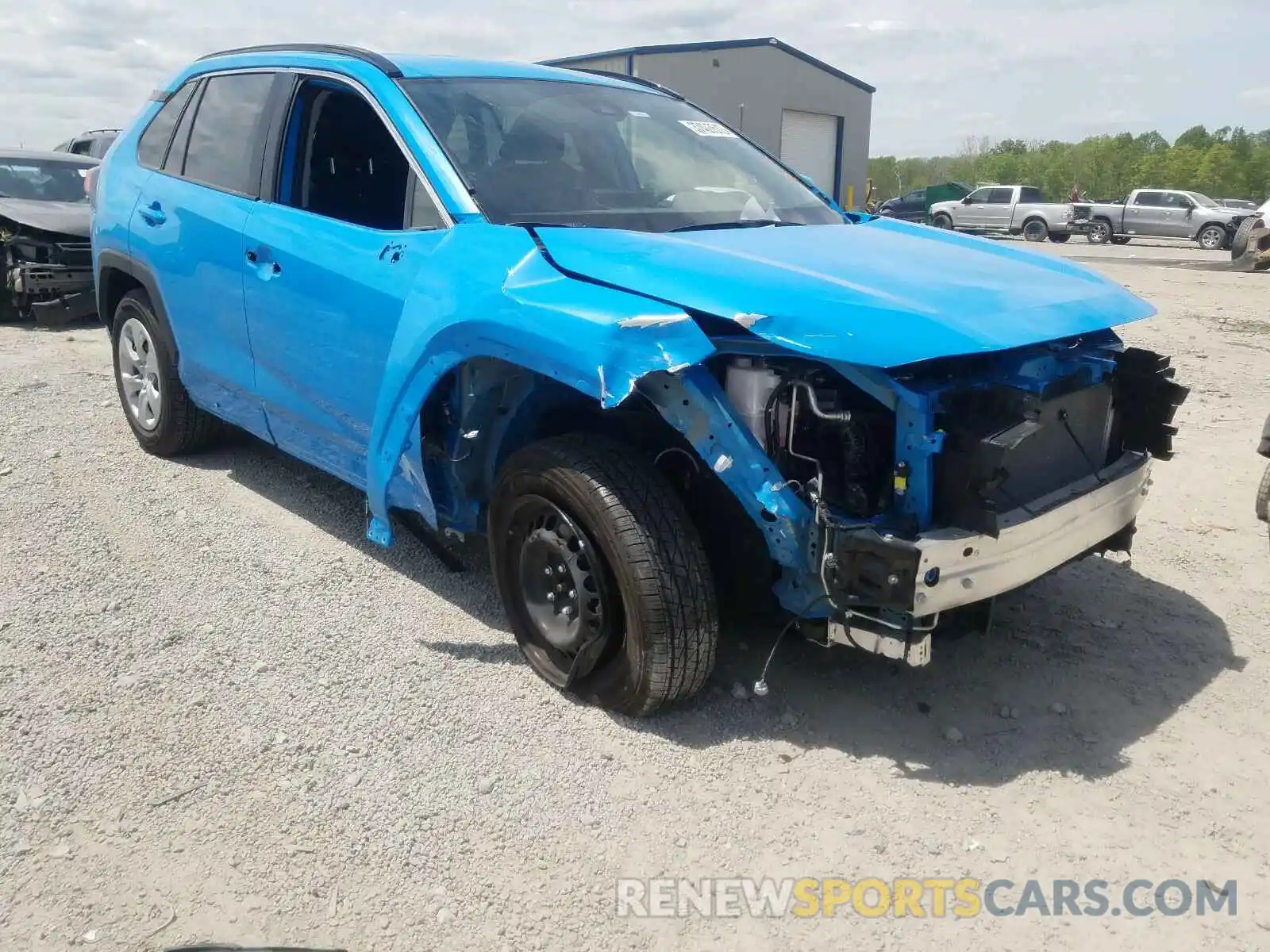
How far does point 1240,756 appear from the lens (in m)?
3.09

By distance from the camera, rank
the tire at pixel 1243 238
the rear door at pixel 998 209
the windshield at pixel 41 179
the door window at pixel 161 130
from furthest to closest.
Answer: the rear door at pixel 998 209 < the tire at pixel 1243 238 < the windshield at pixel 41 179 < the door window at pixel 161 130

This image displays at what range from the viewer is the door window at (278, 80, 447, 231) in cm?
371

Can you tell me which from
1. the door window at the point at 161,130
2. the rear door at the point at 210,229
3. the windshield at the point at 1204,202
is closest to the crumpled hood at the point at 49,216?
the door window at the point at 161,130

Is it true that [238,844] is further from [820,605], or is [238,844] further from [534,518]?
[820,605]

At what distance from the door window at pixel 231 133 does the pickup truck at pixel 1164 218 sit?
2727cm

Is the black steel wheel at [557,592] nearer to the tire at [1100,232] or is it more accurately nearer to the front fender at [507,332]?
the front fender at [507,332]

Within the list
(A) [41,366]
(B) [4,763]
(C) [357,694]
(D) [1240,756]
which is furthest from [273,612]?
(A) [41,366]

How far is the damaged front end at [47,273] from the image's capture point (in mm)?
9422

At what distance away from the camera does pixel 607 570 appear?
3078 mm

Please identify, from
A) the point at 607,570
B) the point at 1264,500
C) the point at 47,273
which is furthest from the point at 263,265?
the point at 47,273

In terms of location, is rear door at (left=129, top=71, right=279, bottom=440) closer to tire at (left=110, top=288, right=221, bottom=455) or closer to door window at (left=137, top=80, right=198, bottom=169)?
door window at (left=137, top=80, right=198, bottom=169)

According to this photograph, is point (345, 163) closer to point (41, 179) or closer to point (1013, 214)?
point (41, 179)

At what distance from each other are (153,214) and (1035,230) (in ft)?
95.5

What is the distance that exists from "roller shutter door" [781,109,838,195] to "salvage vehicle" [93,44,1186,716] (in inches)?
1097
